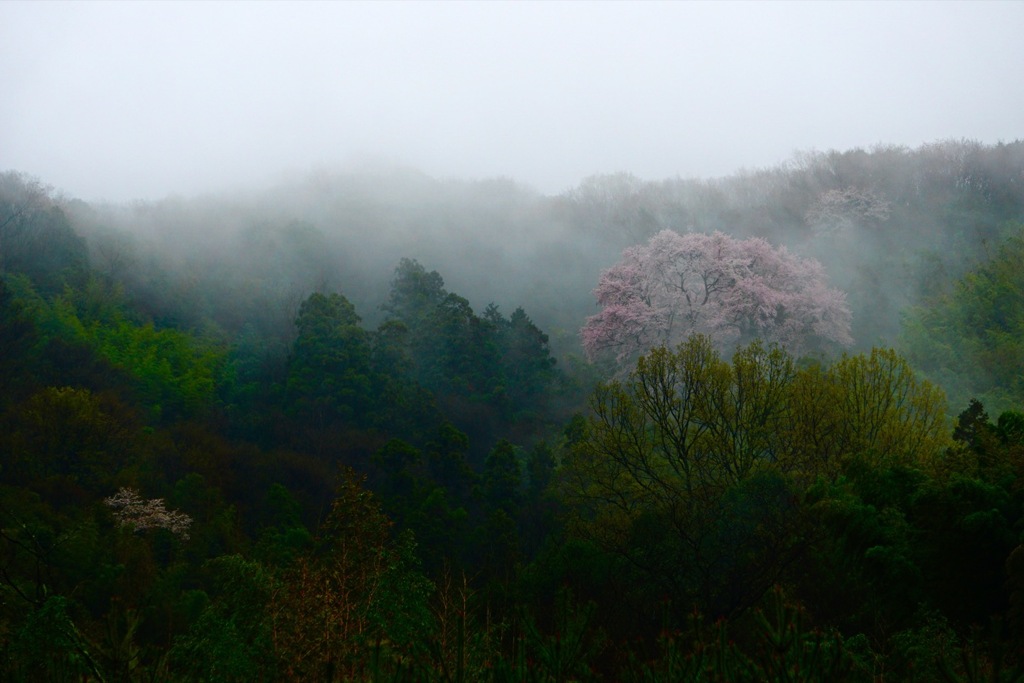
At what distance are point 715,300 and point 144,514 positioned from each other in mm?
16830

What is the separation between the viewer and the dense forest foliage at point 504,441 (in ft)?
29.1

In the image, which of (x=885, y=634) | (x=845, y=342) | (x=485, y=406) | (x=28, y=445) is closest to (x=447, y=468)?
(x=485, y=406)

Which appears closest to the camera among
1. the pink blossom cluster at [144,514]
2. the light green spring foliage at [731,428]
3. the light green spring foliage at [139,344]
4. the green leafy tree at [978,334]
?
the light green spring foliage at [731,428]

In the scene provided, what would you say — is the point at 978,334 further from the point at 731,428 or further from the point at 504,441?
the point at 504,441

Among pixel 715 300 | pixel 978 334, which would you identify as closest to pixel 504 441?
pixel 715 300

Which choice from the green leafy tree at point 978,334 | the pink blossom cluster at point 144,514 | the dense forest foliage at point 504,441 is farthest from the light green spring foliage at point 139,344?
the green leafy tree at point 978,334

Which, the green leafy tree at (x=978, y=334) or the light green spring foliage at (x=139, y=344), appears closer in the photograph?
the green leafy tree at (x=978, y=334)

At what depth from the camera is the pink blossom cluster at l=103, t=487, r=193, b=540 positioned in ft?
65.7

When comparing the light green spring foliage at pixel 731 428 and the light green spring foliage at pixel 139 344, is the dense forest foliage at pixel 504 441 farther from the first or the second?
the light green spring foliage at pixel 139 344

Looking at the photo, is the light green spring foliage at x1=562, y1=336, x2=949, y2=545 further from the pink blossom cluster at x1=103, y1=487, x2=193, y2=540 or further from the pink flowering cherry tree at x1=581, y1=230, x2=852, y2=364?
the pink blossom cluster at x1=103, y1=487, x2=193, y2=540

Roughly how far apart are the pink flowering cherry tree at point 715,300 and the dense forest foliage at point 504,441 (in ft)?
1.19

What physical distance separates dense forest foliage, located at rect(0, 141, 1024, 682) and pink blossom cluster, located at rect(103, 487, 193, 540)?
0.47 feet

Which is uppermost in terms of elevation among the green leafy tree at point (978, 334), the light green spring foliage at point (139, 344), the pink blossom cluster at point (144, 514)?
the green leafy tree at point (978, 334)

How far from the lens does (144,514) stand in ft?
66.8
